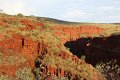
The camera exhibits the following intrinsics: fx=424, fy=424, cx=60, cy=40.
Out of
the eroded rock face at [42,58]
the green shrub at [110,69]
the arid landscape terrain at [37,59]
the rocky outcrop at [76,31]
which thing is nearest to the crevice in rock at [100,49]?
the green shrub at [110,69]

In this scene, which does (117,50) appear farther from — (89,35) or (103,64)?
(89,35)

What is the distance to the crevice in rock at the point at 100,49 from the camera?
61.2 metres

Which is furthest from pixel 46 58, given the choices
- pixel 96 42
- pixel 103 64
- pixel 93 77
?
pixel 96 42

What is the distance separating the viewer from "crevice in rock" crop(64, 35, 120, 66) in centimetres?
6116

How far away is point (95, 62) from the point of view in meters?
61.7

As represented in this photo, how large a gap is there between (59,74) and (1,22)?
34.8 feet

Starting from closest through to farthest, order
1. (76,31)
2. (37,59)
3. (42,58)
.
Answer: (37,59)
(42,58)
(76,31)

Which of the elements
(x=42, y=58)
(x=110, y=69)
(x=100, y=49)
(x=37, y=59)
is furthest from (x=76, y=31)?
(x=37, y=59)

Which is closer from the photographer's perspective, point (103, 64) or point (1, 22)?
point (1, 22)

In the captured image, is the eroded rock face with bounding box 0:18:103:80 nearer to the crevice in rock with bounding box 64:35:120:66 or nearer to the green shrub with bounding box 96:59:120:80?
the green shrub with bounding box 96:59:120:80

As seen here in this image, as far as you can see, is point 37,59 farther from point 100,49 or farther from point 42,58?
point 100,49

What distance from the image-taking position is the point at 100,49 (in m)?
64.4

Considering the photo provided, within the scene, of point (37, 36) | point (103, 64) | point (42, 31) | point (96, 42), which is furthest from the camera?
point (96, 42)

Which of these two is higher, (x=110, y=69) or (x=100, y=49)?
(x=100, y=49)
